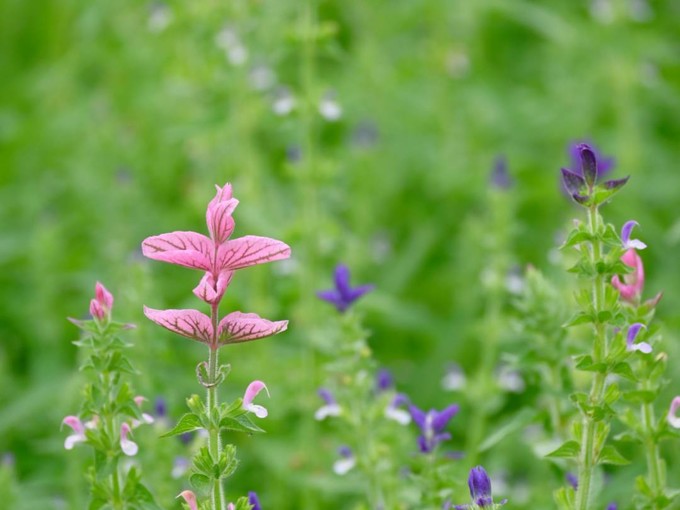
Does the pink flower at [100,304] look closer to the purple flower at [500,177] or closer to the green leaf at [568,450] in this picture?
the green leaf at [568,450]

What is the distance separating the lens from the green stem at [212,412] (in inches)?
68.8

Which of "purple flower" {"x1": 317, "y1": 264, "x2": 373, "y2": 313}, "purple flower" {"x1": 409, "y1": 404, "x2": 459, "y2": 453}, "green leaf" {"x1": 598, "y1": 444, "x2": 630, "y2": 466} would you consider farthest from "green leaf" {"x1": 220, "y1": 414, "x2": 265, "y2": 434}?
"purple flower" {"x1": 317, "y1": 264, "x2": 373, "y2": 313}

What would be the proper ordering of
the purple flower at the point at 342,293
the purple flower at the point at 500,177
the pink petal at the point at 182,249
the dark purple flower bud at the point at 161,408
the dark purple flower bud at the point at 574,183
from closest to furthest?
the pink petal at the point at 182,249 < the dark purple flower bud at the point at 574,183 < the purple flower at the point at 342,293 < the dark purple flower bud at the point at 161,408 < the purple flower at the point at 500,177

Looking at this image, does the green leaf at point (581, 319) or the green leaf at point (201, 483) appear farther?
the green leaf at point (581, 319)

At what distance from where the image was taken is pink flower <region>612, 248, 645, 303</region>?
2060 mm

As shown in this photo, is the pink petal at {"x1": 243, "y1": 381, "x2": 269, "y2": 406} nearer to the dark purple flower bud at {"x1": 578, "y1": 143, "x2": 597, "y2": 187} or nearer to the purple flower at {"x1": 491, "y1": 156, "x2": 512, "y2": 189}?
the dark purple flower bud at {"x1": 578, "y1": 143, "x2": 597, "y2": 187}

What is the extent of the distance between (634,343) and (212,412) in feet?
2.46

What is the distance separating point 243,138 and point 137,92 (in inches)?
85.6

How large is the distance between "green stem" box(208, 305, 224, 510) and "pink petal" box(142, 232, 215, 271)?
8 centimetres

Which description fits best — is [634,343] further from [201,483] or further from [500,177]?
[500,177]

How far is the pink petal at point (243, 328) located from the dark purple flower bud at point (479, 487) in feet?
1.29

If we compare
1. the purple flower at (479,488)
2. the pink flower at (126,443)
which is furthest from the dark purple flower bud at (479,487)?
the pink flower at (126,443)

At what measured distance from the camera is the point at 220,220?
169 centimetres

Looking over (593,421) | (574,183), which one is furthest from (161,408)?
(574,183)
